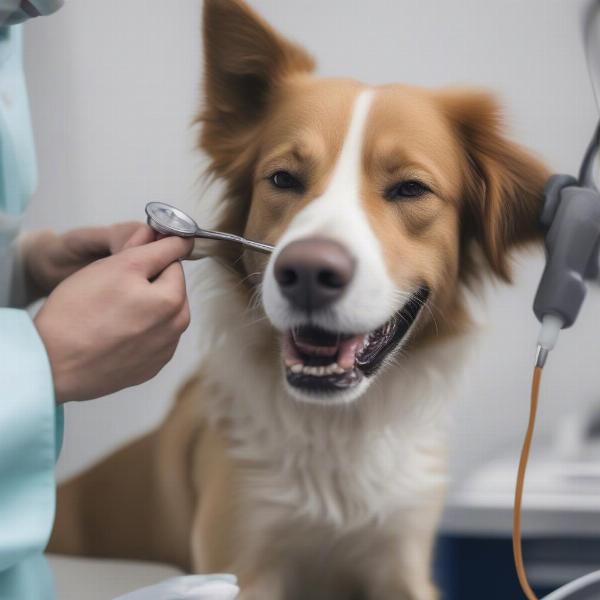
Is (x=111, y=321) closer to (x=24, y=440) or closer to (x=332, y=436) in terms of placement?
(x=24, y=440)

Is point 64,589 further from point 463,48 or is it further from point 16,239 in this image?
point 463,48

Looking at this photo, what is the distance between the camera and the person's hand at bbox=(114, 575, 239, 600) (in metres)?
0.60

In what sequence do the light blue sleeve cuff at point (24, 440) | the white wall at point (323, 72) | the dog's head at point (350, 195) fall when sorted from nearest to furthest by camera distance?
1. the light blue sleeve cuff at point (24, 440)
2. the dog's head at point (350, 195)
3. the white wall at point (323, 72)

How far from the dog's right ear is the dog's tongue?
8.0 inches

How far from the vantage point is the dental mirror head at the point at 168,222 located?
597 mm

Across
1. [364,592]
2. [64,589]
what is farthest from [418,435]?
[64,589]

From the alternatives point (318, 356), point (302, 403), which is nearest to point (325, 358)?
point (318, 356)

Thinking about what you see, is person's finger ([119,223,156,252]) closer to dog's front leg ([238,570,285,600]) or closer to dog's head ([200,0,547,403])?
dog's head ([200,0,547,403])

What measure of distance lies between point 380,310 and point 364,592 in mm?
303

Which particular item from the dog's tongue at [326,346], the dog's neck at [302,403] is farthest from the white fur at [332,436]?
the dog's tongue at [326,346]

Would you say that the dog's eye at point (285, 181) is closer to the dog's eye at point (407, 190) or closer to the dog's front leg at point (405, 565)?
the dog's eye at point (407, 190)

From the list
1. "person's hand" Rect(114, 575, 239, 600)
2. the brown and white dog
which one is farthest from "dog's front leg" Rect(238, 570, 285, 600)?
"person's hand" Rect(114, 575, 239, 600)

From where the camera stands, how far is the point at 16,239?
716 mm

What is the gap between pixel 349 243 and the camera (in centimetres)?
58
